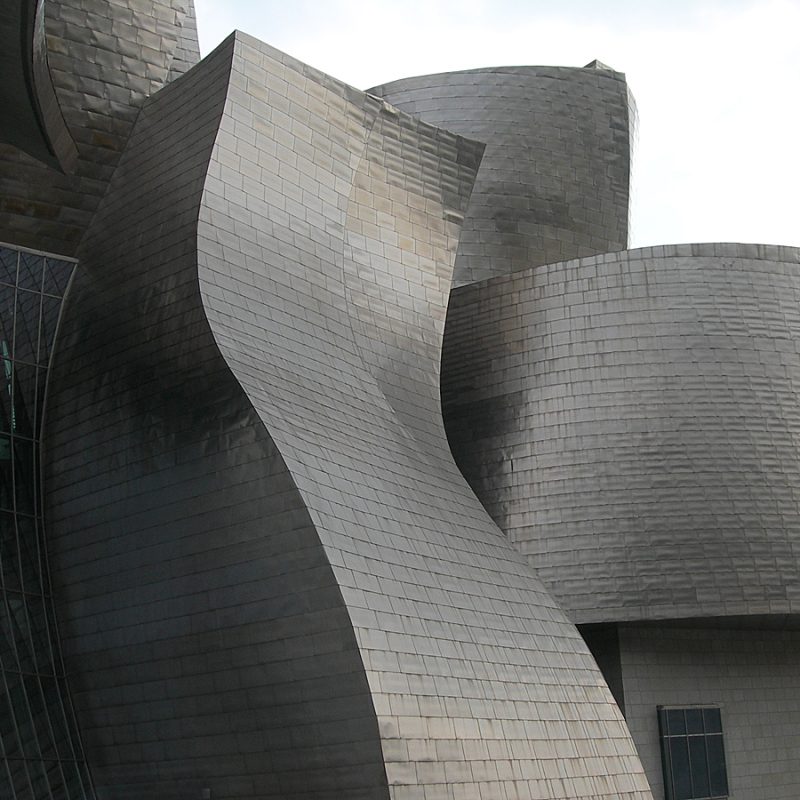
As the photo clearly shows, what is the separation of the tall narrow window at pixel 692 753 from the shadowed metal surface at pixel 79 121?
1307 cm

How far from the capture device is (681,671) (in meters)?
20.2

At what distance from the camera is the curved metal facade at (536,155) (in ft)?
86.0

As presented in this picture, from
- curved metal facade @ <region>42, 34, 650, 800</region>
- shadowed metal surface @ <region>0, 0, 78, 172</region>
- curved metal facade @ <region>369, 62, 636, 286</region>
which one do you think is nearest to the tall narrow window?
curved metal facade @ <region>42, 34, 650, 800</region>

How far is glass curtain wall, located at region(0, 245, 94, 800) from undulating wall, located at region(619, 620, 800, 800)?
32.1ft

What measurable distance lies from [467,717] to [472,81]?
18945 millimetres

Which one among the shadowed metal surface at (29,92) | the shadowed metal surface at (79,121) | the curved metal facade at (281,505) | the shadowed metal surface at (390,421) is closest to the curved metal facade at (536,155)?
the shadowed metal surface at (390,421)

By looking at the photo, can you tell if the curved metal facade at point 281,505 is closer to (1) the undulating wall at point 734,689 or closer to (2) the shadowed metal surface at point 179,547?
(2) the shadowed metal surface at point 179,547

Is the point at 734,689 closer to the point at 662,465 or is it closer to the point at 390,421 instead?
the point at 662,465

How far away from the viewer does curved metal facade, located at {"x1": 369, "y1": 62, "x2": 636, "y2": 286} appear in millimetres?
26203

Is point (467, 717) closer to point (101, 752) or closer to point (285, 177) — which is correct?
point (101, 752)

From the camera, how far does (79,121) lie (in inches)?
693

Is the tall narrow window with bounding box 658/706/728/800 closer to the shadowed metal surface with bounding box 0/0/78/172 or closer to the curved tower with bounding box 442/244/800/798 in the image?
the curved tower with bounding box 442/244/800/798

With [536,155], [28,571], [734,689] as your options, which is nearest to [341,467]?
[28,571]

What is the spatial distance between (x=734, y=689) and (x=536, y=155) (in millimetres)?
13238
